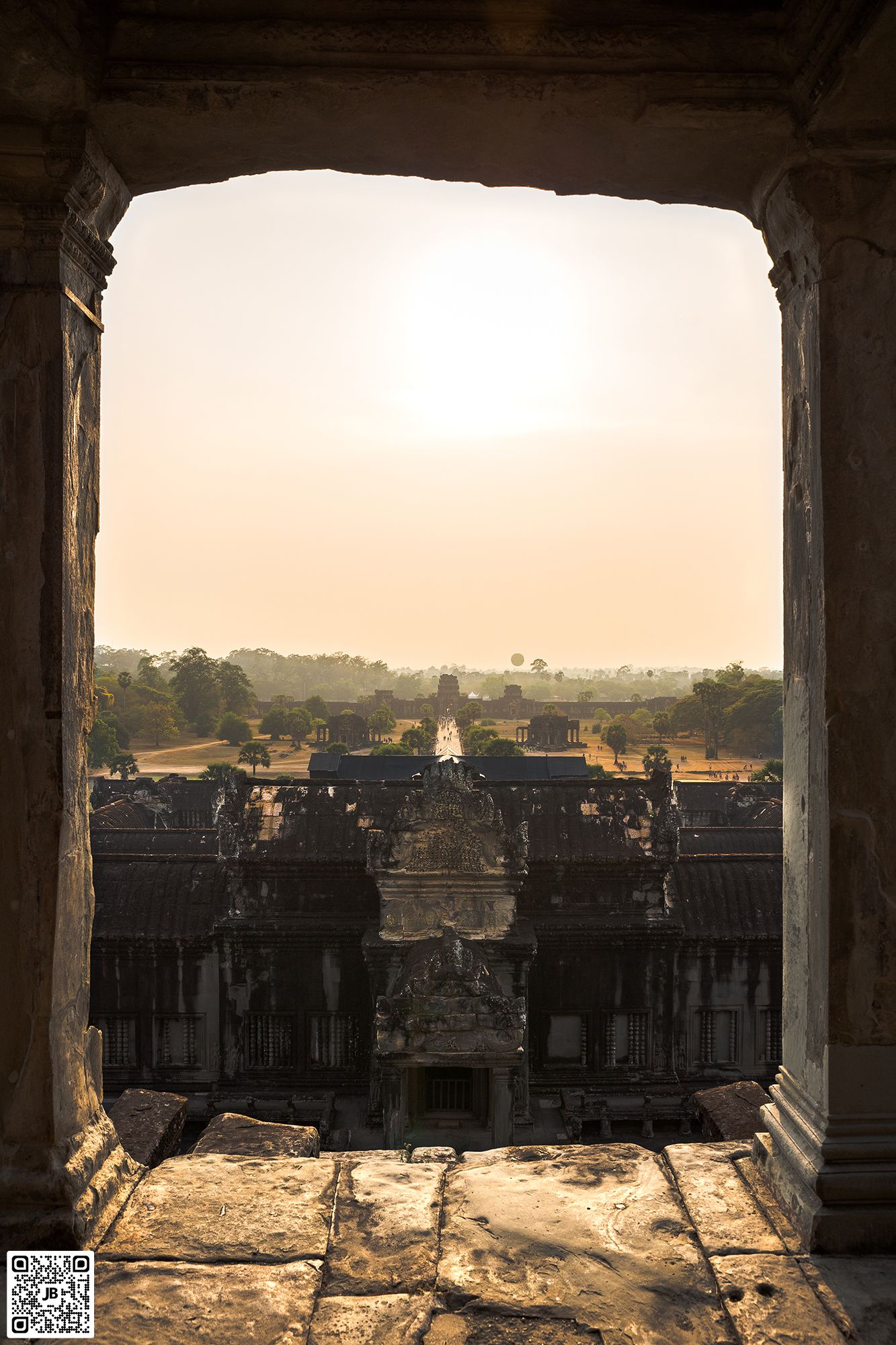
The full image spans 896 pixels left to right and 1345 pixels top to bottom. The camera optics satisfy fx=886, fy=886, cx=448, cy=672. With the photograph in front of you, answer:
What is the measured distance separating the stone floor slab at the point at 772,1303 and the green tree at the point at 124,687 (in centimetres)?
8535

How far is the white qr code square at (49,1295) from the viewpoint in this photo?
2.41m

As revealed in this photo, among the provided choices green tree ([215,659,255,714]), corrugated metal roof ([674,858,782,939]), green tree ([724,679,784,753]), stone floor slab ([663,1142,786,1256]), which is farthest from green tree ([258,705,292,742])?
stone floor slab ([663,1142,786,1256])

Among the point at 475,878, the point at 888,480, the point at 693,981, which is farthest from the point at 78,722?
the point at 693,981

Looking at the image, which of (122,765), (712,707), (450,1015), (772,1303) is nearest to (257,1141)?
(772,1303)

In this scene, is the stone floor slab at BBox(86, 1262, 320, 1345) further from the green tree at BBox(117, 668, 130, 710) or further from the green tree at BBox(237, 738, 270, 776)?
the green tree at BBox(117, 668, 130, 710)

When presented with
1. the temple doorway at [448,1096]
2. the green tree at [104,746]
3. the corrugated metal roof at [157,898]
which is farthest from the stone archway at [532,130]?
the green tree at [104,746]

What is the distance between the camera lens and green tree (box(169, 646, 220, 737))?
3730 inches

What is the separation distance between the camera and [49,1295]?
252 cm

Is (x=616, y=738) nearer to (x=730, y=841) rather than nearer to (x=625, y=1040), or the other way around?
(x=730, y=841)

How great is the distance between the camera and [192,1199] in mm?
3004

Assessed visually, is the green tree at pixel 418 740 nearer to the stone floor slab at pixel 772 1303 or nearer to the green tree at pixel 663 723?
the green tree at pixel 663 723

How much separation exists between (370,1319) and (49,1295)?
92 cm

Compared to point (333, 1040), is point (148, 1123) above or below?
above

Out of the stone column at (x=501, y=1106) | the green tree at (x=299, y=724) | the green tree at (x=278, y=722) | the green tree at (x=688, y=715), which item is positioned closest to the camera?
the stone column at (x=501, y=1106)
